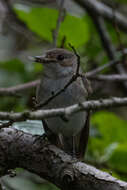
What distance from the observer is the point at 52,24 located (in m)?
4.42

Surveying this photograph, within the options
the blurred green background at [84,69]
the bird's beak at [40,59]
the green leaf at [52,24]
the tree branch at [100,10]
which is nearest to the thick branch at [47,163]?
the blurred green background at [84,69]

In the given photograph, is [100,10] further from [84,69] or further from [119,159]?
[119,159]

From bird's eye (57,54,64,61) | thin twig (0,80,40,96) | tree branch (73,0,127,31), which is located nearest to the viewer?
bird's eye (57,54,64,61)

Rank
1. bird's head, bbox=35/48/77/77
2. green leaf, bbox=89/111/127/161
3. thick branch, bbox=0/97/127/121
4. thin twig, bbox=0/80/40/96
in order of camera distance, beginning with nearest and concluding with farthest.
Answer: thick branch, bbox=0/97/127/121 < bird's head, bbox=35/48/77/77 < thin twig, bbox=0/80/40/96 < green leaf, bbox=89/111/127/161

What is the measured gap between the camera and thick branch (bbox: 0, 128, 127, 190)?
2762mm

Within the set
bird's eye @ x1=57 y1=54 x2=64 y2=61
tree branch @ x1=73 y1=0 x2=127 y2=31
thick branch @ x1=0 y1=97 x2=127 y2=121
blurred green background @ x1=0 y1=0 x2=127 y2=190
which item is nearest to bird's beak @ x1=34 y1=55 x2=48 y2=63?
bird's eye @ x1=57 y1=54 x2=64 y2=61

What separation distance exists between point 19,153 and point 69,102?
2.88ft

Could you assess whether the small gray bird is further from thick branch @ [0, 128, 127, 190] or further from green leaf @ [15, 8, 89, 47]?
thick branch @ [0, 128, 127, 190]

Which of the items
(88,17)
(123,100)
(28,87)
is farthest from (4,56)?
(123,100)

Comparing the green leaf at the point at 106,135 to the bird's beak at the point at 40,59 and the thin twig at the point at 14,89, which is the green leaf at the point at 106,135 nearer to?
the thin twig at the point at 14,89

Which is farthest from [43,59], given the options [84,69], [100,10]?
[100,10]

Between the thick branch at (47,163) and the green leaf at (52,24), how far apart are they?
157 cm

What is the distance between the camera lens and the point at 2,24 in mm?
5602

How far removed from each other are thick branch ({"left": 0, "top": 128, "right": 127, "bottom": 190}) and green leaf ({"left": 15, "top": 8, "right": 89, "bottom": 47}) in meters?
1.57
